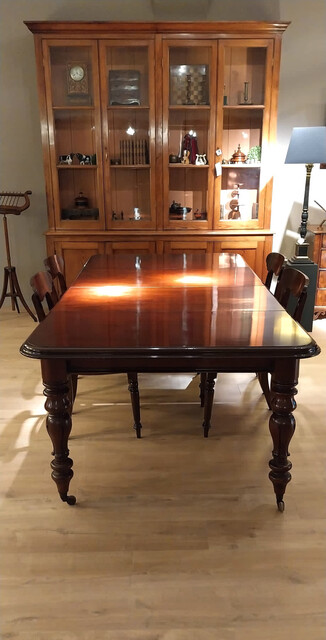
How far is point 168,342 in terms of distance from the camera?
1.58 metres

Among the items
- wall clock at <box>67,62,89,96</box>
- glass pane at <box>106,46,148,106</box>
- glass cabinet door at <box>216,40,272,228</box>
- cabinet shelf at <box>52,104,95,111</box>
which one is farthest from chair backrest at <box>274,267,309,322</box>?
wall clock at <box>67,62,89,96</box>

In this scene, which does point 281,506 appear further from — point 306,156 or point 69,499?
point 306,156

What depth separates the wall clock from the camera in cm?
374

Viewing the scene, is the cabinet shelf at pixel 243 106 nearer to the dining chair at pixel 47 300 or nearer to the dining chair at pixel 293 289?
the dining chair at pixel 293 289

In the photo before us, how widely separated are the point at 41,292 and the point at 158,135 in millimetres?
2215

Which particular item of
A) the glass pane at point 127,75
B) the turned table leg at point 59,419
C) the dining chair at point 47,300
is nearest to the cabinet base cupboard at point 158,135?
the glass pane at point 127,75

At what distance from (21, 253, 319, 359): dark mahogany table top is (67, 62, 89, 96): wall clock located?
6.47 ft

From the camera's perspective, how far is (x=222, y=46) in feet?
11.9

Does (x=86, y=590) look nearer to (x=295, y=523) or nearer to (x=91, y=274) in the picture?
(x=295, y=523)

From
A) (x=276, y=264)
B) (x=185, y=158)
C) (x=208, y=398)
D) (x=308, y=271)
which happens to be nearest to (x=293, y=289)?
(x=276, y=264)

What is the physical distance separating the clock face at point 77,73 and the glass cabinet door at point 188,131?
65 centimetres

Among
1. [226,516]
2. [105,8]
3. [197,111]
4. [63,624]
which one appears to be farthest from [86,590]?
[105,8]

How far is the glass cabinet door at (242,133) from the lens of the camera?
147 inches

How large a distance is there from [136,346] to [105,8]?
141 inches
